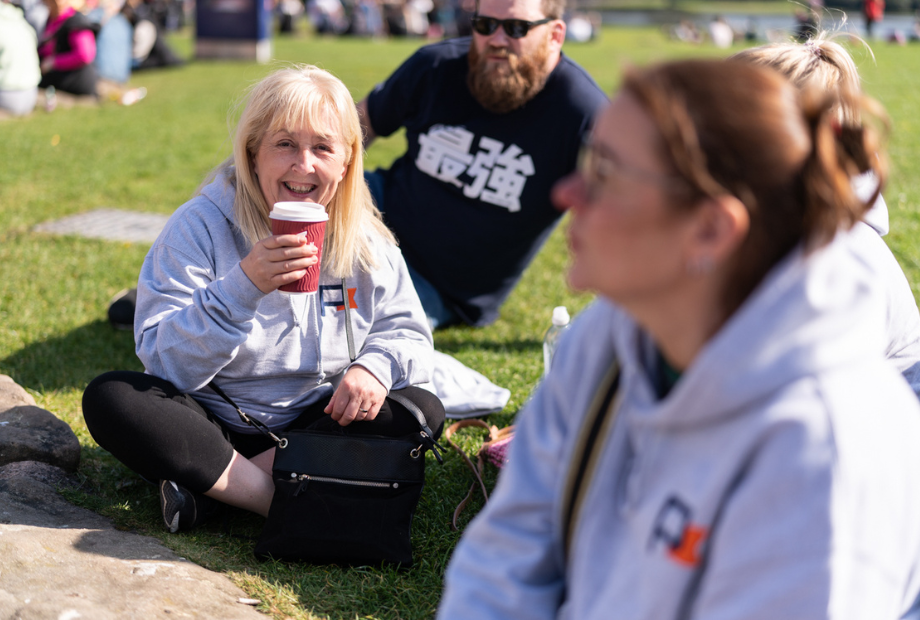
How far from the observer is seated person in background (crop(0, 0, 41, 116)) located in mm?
10031

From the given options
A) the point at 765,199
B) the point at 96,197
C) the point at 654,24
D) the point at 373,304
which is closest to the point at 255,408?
the point at 373,304

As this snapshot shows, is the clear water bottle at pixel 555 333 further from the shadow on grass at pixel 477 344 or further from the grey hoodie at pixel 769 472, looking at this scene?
the grey hoodie at pixel 769 472

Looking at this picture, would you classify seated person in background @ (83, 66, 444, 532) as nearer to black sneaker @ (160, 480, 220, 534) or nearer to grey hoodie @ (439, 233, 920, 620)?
black sneaker @ (160, 480, 220, 534)

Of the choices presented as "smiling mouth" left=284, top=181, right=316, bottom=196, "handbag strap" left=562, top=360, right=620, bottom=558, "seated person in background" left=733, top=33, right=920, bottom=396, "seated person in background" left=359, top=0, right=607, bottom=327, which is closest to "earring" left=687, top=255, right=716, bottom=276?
"handbag strap" left=562, top=360, right=620, bottom=558

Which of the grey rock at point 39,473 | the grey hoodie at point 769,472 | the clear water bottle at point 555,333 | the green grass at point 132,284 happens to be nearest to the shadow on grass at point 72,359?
the green grass at point 132,284

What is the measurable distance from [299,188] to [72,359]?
2.04 metres

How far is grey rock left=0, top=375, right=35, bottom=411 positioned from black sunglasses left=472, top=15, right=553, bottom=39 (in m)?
2.67

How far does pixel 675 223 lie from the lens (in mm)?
1275

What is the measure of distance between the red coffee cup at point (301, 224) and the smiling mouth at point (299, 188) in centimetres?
29

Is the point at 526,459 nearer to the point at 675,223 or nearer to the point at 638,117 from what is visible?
the point at 675,223

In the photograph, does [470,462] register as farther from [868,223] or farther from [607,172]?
[607,172]

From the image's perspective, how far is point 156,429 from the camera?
9.10 ft

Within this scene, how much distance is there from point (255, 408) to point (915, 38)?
3335 centimetres

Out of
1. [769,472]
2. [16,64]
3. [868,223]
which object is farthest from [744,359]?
[16,64]
